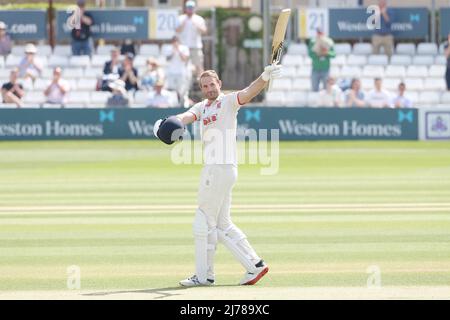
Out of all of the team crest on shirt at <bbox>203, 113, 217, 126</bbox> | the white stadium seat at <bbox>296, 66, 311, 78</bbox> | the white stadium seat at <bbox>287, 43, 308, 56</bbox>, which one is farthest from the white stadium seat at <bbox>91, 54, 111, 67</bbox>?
the team crest on shirt at <bbox>203, 113, 217, 126</bbox>

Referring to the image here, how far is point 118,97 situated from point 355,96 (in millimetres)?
5058

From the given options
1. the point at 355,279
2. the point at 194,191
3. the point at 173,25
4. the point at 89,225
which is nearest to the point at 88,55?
the point at 173,25

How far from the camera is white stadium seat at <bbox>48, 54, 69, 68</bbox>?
1210 inches

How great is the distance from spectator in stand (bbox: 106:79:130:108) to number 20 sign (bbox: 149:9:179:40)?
392cm

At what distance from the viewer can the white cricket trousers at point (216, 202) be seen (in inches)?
394

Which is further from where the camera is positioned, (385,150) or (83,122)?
(83,122)

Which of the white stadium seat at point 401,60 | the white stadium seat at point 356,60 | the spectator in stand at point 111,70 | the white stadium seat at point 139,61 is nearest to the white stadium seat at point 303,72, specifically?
the white stadium seat at point 356,60

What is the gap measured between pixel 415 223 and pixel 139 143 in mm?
13668

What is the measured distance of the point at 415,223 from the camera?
1395cm

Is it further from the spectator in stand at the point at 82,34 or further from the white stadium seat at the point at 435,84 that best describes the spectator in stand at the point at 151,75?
the white stadium seat at the point at 435,84

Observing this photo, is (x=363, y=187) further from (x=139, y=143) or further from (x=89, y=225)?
(x=139, y=143)

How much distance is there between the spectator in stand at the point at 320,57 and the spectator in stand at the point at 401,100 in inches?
72.4

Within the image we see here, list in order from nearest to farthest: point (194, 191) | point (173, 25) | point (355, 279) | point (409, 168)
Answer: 1. point (355, 279)
2. point (194, 191)
3. point (409, 168)
4. point (173, 25)

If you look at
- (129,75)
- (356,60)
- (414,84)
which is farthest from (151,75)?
(414,84)
